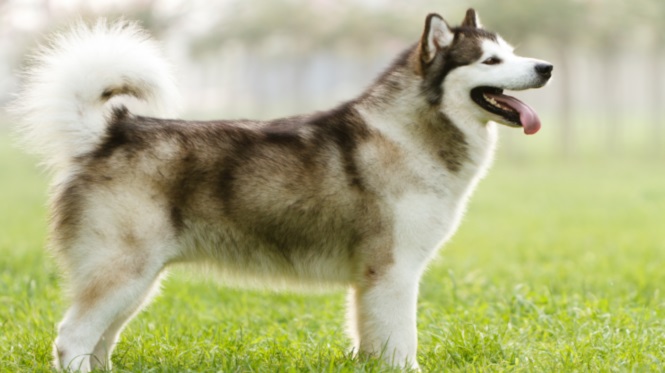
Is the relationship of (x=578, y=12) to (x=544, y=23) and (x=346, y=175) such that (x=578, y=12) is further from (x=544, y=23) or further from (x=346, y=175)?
(x=346, y=175)

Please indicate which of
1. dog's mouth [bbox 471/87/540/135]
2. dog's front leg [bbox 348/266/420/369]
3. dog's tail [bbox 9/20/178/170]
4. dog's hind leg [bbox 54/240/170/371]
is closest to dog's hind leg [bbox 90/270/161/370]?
dog's hind leg [bbox 54/240/170/371]

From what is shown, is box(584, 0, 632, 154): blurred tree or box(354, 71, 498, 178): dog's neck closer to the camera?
box(354, 71, 498, 178): dog's neck

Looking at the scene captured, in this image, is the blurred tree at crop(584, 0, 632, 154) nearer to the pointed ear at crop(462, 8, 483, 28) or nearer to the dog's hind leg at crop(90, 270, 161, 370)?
the pointed ear at crop(462, 8, 483, 28)

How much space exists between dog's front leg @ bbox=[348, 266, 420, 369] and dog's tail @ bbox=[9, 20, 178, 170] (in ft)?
4.67

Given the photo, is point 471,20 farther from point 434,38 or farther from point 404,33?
point 404,33

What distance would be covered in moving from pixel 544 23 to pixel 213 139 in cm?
2396

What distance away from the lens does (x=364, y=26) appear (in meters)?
33.2

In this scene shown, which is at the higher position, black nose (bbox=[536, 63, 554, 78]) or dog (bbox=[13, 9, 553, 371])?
black nose (bbox=[536, 63, 554, 78])

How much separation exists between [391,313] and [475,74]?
1.24 m

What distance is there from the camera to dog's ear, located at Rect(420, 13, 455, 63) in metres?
4.01

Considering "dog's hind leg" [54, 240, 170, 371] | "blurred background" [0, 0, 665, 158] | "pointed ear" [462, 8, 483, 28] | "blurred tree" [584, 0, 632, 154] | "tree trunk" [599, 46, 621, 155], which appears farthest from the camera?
"tree trunk" [599, 46, 621, 155]

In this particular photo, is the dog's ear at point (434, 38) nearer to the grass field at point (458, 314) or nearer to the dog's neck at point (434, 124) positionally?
the dog's neck at point (434, 124)

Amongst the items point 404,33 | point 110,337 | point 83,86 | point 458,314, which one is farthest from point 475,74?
point 404,33

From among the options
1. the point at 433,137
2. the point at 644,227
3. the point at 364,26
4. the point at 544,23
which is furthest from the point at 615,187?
the point at 364,26
